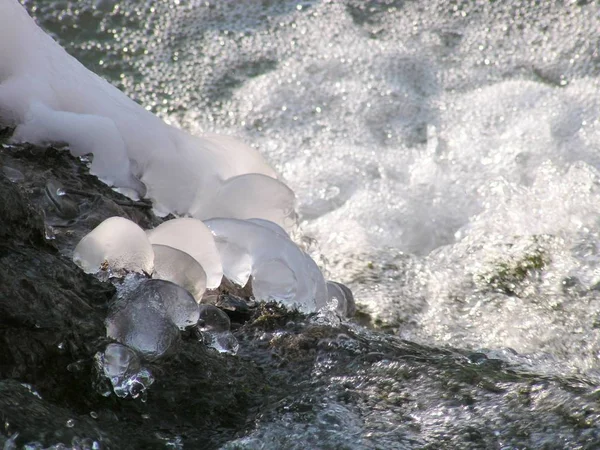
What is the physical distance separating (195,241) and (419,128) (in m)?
2.06

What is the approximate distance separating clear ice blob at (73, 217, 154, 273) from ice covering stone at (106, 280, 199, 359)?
85mm

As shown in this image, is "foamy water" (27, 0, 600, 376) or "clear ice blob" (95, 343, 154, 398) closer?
"clear ice blob" (95, 343, 154, 398)

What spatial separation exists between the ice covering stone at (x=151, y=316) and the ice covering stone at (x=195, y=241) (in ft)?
0.71

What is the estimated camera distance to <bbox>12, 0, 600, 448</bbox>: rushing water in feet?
7.11

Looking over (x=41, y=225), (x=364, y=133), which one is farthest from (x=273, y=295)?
(x=364, y=133)

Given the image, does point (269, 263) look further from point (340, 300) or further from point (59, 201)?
point (59, 201)

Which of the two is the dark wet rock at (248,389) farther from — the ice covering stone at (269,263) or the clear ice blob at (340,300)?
the clear ice blob at (340,300)

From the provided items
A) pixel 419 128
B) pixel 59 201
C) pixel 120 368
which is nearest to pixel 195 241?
pixel 59 201

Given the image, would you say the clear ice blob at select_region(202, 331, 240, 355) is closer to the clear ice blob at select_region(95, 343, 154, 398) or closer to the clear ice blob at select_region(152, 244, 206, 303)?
the clear ice blob at select_region(152, 244, 206, 303)

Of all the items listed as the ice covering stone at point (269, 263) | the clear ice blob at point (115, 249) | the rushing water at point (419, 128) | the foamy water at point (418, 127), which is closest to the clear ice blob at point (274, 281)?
the ice covering stone at point (269, 263)

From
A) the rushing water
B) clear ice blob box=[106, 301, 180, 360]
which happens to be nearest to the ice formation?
A: clear ice blob box=[106, 301, 180, 360]

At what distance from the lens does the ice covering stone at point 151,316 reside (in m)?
1.19

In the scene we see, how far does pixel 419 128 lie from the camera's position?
3396 mm

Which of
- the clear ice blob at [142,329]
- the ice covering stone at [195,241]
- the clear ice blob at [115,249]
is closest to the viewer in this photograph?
the clear ice blob at [142,329]
